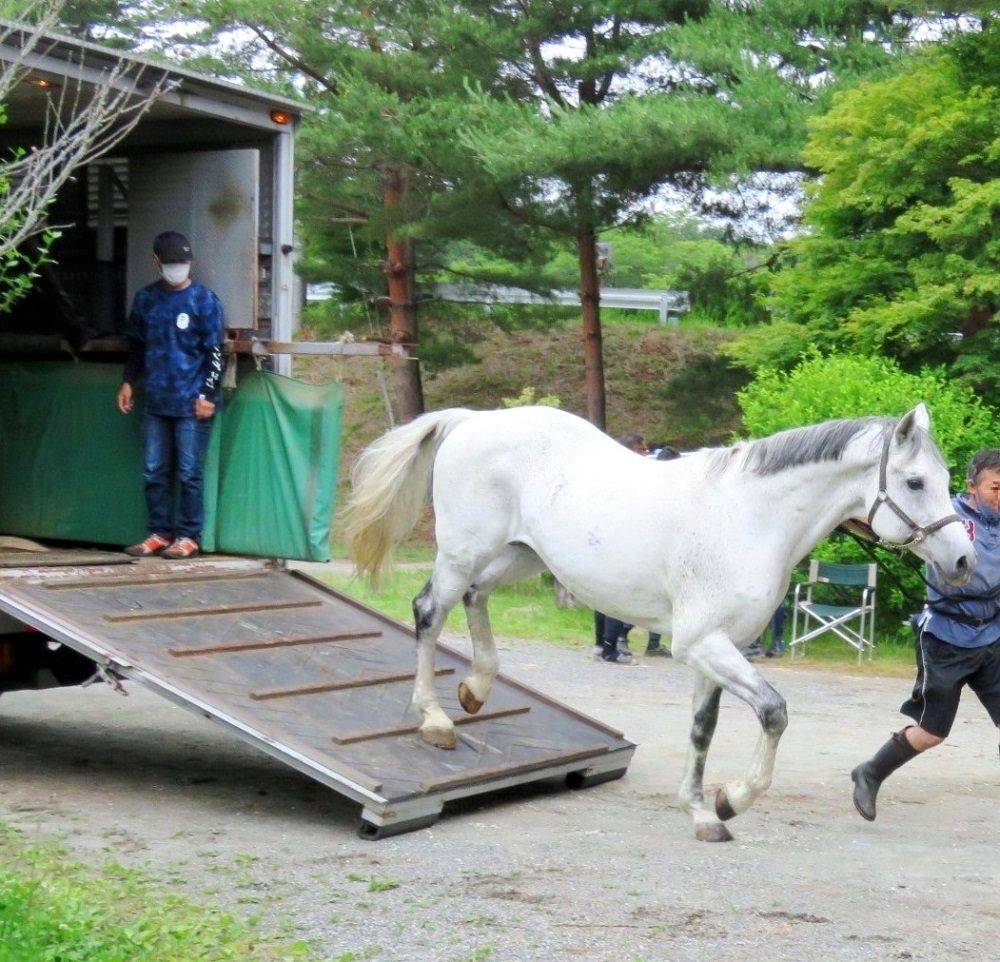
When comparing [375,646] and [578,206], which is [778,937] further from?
[578,206]

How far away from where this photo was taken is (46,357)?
9.45 metres

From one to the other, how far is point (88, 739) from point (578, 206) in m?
11.8

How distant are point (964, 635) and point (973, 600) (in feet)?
0.50

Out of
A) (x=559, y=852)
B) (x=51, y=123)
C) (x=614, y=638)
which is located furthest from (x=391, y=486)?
(x=614, y=638)

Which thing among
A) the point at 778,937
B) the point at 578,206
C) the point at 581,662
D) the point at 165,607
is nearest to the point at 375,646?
the point at 165,607

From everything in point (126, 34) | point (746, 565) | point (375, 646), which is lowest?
point (375, 646)

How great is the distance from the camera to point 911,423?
5.71 metres

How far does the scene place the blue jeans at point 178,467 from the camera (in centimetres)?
812

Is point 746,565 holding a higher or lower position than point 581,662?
higher

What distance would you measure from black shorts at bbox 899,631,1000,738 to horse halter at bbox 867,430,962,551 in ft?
1.79

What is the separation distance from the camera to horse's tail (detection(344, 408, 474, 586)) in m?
7.29

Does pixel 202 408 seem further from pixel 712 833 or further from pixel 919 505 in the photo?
pixel 919 505

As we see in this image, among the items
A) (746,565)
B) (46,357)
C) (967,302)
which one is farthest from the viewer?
(967,302)

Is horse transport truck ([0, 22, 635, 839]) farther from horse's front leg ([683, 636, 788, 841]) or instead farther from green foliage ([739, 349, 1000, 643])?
green foliage ([739, 349, 1000, 643])
